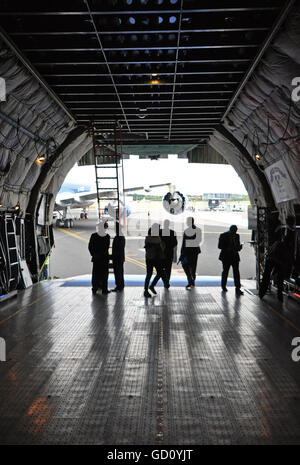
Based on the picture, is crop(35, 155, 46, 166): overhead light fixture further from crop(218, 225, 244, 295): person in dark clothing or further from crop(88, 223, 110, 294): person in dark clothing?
crop(218, 225, 244, 295): person in dark clothing

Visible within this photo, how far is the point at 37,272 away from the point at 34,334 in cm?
563

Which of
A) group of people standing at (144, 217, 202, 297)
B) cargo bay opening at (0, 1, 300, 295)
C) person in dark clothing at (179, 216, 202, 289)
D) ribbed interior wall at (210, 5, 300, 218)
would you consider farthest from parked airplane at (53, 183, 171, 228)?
ribbed interior wall at (210, 5, 300, 218)

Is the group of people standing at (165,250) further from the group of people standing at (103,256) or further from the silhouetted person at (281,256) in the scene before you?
the silhouetted person at (281,256)

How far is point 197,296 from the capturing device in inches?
370

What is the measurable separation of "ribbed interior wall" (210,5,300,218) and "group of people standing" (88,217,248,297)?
1702mm

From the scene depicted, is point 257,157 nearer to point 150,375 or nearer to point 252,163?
point 252,163

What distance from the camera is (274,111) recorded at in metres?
7.26

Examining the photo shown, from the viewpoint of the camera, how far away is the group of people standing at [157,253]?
945 cm

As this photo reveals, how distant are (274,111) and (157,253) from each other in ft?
13.8

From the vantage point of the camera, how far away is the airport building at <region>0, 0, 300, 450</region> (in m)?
3.83

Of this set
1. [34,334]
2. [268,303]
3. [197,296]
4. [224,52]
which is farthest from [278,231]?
[34,334]

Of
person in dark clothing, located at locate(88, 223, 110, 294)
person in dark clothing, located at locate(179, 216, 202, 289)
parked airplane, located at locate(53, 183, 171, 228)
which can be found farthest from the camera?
parked airplane, located at locate(53, 183, 171, 228)

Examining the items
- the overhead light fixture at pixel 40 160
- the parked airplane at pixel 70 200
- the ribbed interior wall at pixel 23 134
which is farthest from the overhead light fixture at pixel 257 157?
the parked airplane at pixel 70 200

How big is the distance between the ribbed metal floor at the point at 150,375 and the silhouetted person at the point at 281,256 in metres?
0.71
